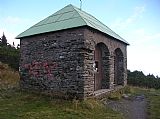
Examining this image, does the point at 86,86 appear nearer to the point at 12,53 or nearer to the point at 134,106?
the point at 134,106

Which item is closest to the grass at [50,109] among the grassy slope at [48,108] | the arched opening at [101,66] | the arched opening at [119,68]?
the grassy slope at [48,108]

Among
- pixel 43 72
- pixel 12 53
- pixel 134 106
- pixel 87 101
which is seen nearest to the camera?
pixel 87 101

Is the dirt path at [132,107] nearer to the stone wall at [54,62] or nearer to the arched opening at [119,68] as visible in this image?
the stone wall at [54,62]

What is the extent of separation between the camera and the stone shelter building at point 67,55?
10.4m

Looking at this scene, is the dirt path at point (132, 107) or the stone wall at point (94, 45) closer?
the dirt path at point (132, 107)

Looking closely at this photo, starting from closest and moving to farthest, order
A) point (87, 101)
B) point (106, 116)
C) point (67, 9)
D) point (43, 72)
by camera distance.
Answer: point (106, 116) → point (87, 101) → point (43, 72) → point (67, 9)

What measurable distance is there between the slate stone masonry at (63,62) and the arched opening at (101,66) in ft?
0.21

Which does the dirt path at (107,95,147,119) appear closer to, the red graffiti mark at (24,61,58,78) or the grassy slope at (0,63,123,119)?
the grassy slope at (0,63,123,119)

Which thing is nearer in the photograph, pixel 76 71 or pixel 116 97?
pixel 76 71

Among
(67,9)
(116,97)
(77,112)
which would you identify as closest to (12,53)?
(67,9)

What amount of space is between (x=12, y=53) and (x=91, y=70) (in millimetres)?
15228

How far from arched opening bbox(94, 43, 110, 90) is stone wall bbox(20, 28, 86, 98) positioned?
246cm

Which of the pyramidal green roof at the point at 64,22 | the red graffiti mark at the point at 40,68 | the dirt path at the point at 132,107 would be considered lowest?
the dirt path at the point at 132,107

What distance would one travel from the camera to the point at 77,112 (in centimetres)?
862
